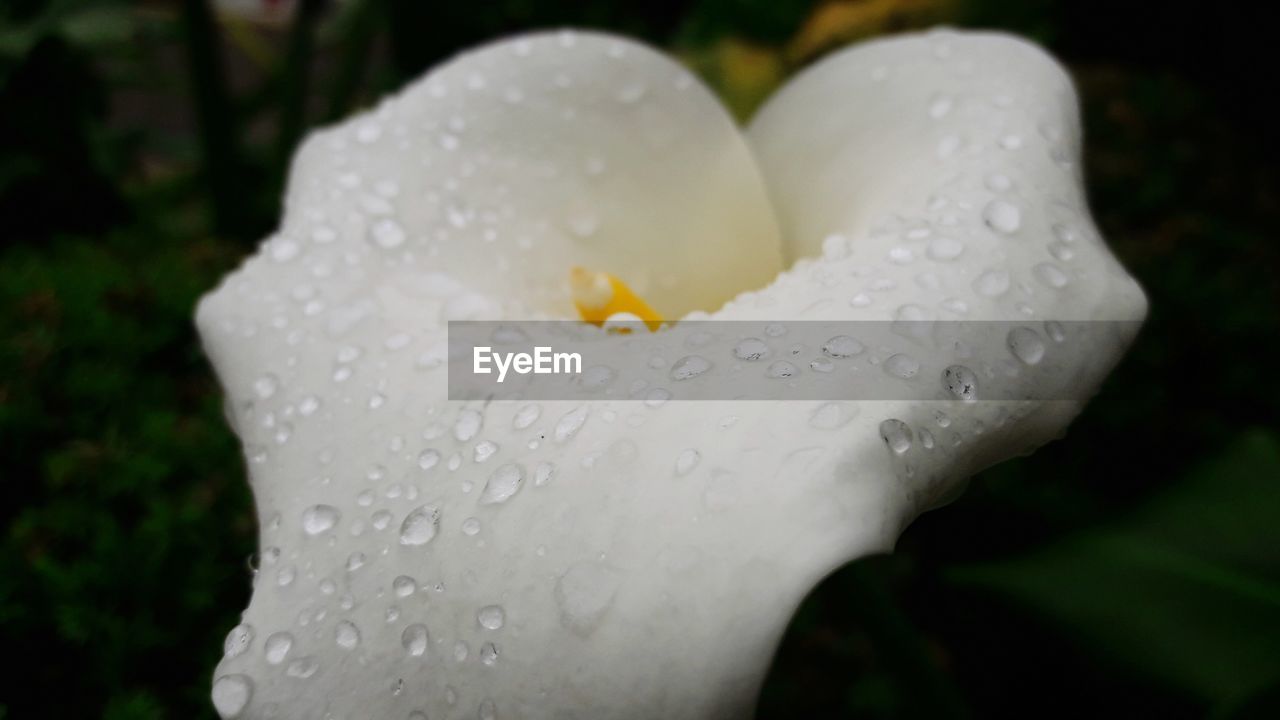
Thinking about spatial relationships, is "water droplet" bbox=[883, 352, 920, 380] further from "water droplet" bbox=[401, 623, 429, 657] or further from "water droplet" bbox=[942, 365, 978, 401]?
"water droplet" bbox=[401, 623, 429, 657]

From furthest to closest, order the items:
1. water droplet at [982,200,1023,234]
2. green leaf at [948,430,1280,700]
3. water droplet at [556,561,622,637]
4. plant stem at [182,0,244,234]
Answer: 1. plant stem at [182,0,244,234]
2. green leaf at [948,430,1280,700]
3. water droplet at [982,200,1023,234]
4. water droplet at [556,561,622,637]

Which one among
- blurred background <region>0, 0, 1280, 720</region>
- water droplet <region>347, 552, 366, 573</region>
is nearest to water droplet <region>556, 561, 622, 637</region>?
water droplet <region>347, 552, 366, 573</region>

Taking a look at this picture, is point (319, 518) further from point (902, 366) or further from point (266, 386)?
point (902, 366)

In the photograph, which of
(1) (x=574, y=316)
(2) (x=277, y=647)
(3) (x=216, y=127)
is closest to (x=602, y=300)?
(1) (x=574, y=316)

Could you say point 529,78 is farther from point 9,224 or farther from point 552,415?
point 9,224

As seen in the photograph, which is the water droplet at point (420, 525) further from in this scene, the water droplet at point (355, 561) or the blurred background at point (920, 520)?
the blurred background at point (920, 520)

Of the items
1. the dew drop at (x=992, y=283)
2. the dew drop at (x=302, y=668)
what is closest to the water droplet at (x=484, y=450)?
the dew drop at (x=302, y=668)
